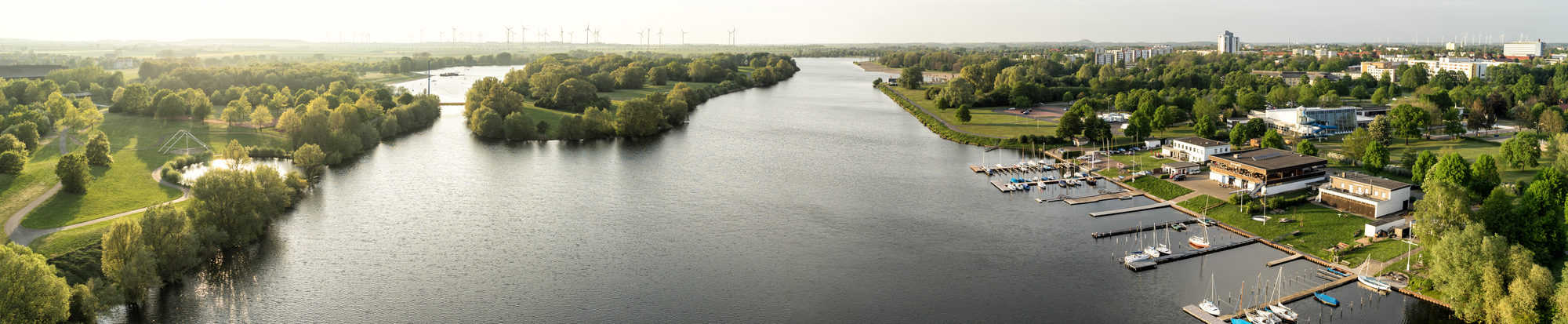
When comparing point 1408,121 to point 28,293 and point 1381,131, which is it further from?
point 28,293

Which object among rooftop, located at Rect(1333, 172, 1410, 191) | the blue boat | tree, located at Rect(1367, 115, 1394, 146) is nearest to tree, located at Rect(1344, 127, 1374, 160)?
tree, located at Rect(1367, 115, 1394, 146)

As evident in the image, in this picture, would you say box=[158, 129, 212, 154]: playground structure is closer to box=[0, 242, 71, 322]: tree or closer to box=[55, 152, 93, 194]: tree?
box=[55, 152, 93, 194]: tree

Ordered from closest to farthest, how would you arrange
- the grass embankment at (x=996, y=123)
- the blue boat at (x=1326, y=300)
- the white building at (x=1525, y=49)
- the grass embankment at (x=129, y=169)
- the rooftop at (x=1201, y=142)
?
the blue boat at (x=1326, y=300) → the grass embankment at (x=129, y=169) → the rooftop at (x=1201, y=142) → the grass embankment at (x=996, y=123) → the white building at (x=1525, y=49)

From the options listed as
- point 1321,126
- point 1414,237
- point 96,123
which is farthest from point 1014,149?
point 96,123

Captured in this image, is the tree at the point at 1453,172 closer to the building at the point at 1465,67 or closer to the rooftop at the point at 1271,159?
the rooftop at the point at 1271,159

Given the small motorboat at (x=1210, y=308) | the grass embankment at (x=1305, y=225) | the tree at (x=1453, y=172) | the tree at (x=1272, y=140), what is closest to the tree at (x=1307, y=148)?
the tree at (x=1272, y=140)

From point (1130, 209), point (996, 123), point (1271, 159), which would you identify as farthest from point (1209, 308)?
point (996, 123)
